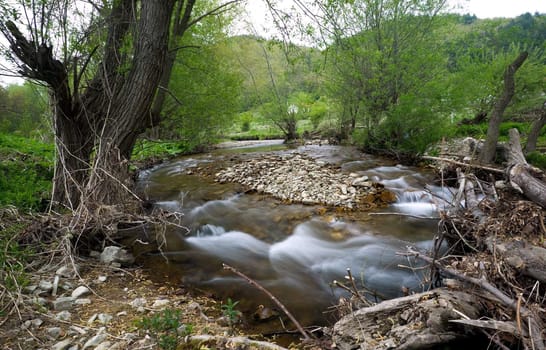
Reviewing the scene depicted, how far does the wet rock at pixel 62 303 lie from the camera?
230 centimetres

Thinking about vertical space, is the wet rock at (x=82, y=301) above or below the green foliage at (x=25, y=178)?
below

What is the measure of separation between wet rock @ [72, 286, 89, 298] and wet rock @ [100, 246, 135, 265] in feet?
2.36

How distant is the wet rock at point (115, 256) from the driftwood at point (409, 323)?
9.29 ft

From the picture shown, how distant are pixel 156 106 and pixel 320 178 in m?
4.48

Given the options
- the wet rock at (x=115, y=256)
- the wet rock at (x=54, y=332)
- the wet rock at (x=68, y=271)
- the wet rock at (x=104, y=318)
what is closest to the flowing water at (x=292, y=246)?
the wet rock at (x=115, y=256)

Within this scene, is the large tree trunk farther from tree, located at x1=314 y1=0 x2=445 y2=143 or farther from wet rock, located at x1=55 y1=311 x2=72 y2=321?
tree, located at x1=314 y1=0 x2=445 y2=143

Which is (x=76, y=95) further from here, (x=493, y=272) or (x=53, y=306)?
(x=493, y=272)

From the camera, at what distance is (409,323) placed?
70.1 inches

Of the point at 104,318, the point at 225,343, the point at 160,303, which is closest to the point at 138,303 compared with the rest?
the point at 160,303

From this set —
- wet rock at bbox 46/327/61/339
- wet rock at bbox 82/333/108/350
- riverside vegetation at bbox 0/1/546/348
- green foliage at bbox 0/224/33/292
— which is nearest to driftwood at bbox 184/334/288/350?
riverside vegetation at bbox 0/1/546/348

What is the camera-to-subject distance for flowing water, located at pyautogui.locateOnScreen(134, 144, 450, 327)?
3.23 metres

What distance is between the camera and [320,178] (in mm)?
7215

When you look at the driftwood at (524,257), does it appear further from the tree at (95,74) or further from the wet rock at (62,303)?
the tree at (95,74)

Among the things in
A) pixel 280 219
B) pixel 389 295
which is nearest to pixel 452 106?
pixel 280 219
